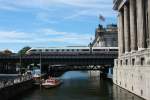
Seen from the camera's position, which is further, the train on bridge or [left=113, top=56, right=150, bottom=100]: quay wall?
the train on bridge

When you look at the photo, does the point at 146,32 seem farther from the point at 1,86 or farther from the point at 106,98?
the point at 1,86

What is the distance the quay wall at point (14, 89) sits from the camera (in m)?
79.5

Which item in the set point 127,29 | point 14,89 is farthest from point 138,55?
point 127,29

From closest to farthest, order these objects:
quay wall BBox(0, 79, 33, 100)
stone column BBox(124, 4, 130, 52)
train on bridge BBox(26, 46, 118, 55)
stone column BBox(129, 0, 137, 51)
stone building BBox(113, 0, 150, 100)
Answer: quay wall BBox(0, 79, 33, 100) < stone building BBox(113, 0, 150, 100) < stone column BBox(129, 0, 137, 51) < stone column BBox(124, 4, 130, 52) < train on bridge BBox(26, 46, 118, 55)

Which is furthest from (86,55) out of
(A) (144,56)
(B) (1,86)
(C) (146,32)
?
(B) (1,86)

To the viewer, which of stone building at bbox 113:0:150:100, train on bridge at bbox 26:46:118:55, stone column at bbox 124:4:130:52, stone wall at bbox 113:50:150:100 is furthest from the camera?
train on bridge at bbox 26:46:118:55

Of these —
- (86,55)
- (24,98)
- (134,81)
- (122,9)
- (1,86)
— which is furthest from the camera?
(86,55)

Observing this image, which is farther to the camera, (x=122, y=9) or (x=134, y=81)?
(x=122, y=9)

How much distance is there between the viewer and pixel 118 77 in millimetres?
133375

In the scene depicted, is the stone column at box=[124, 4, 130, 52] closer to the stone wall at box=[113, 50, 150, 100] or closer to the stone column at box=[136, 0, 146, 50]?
the stone wall at box=[113, 50, 150, 100]

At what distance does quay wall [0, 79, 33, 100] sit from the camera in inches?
3130

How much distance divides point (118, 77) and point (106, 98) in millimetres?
42670

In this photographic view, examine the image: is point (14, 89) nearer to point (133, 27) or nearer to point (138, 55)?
point (138, 55)

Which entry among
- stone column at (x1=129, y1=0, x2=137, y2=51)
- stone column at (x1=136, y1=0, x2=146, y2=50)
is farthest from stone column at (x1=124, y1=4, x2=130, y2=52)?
stone column at (x1=136, y1=0, x2=146, y2=50)
